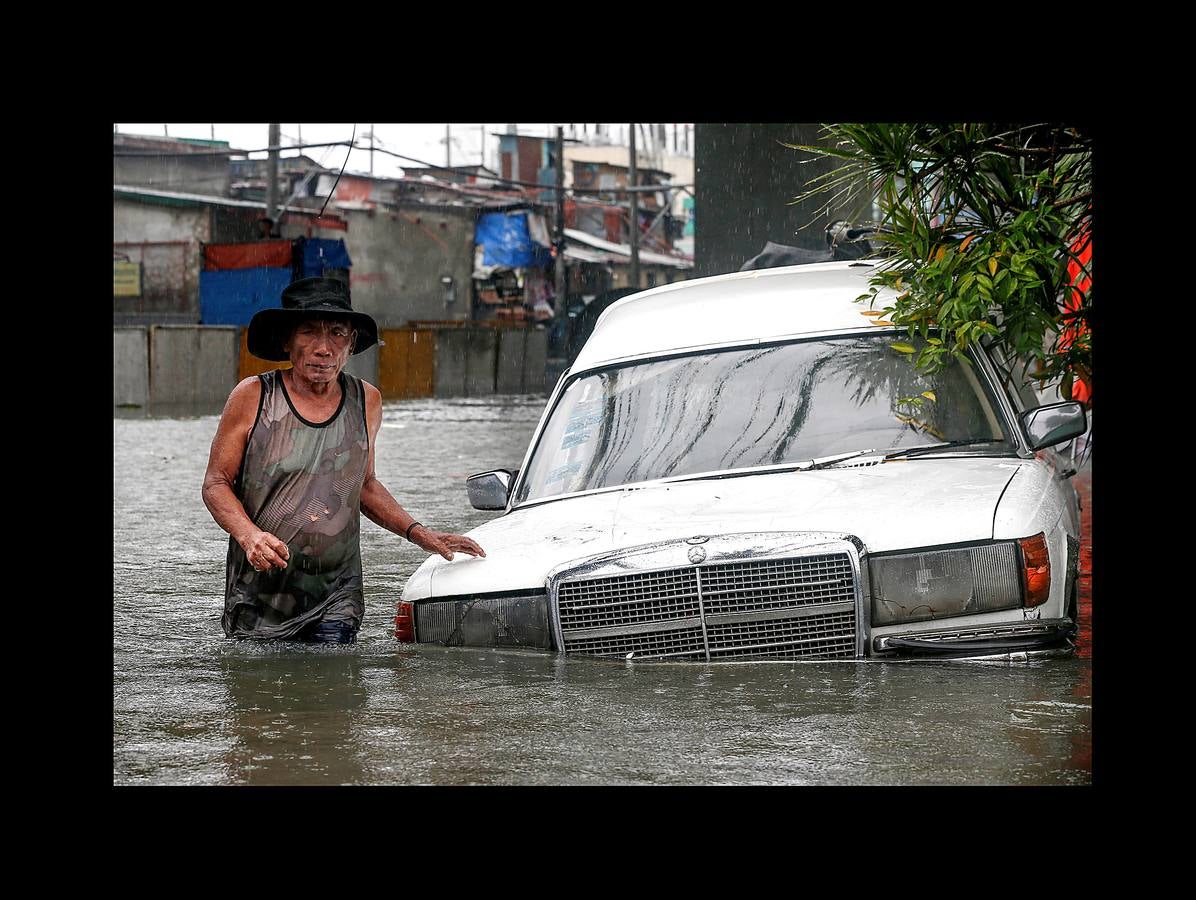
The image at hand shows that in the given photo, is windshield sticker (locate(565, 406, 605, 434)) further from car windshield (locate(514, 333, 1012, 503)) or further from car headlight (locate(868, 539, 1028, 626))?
car headlight (locate(868, 539, 1028, 626))

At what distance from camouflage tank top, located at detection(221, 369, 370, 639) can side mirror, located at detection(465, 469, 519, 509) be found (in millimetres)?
524

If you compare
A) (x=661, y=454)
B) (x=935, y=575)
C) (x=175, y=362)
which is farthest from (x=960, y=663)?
(x=175, y=362)

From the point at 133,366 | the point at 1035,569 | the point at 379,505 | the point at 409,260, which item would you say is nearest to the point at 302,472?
the point at 379,505

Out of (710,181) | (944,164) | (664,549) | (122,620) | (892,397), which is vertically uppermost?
(710,181)

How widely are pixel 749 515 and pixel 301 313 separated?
1812mm

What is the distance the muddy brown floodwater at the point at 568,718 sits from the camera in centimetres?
488

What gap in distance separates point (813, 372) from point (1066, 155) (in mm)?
1323

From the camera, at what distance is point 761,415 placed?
22.8 ft

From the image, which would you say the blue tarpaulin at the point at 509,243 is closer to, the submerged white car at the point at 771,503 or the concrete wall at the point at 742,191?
the concrete wall at the point at 742,191

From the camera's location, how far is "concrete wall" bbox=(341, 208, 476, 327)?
171 feet

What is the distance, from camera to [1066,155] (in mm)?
6902

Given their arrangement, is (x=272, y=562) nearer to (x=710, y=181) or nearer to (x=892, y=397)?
(x=892, y=397)

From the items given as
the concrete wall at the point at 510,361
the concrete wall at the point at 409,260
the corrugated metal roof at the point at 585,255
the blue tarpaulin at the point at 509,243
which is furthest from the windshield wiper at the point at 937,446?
the corrugated metal roof at the point at 585,255

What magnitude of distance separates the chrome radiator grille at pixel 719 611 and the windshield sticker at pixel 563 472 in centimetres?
114
